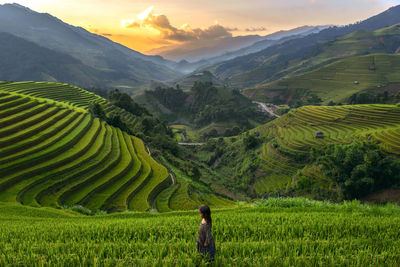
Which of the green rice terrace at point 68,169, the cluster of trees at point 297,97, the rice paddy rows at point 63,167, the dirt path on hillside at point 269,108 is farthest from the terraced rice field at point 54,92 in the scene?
the cluster of trees at point 297,97

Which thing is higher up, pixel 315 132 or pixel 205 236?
pixel 205 236

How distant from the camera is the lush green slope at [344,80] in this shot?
131 meters

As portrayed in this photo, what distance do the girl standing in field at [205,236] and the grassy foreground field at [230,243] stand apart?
329 millimetres

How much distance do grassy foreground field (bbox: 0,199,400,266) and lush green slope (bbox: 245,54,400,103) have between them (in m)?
129

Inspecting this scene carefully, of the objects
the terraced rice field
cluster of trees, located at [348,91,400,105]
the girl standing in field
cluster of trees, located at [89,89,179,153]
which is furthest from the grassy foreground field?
cluster of trees, located at [348,91,400,105]

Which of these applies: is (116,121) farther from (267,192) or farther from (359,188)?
(359,188)

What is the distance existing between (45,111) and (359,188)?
179 feet

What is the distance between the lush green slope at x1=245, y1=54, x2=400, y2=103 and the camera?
131 metres

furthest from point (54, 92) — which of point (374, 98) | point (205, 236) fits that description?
Result: point (374, 98)

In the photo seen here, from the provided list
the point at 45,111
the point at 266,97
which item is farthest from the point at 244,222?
the point at 266,97

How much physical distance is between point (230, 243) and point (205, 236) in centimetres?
213

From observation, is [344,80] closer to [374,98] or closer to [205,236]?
[374,98]

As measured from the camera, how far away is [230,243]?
7.49 metres

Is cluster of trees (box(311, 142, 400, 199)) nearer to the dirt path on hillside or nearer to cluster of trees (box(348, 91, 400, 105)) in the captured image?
cluster of trees (box(348, 91, 400, 105))
